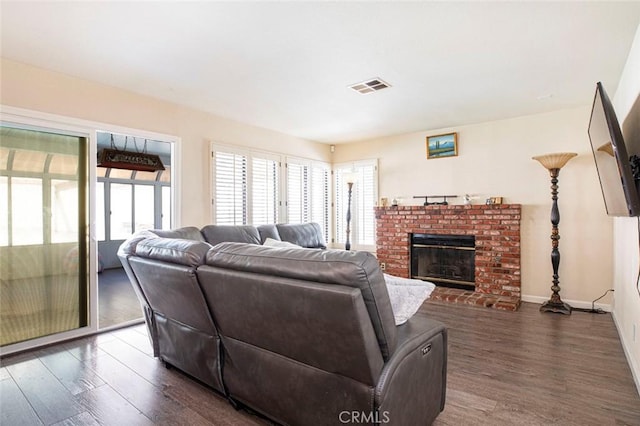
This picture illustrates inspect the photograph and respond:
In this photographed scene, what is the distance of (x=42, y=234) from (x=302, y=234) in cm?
301

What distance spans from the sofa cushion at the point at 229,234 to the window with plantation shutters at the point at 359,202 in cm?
225

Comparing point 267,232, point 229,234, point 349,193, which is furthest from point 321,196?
point 229,234

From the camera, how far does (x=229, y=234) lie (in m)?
4.08

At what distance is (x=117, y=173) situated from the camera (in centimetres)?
708

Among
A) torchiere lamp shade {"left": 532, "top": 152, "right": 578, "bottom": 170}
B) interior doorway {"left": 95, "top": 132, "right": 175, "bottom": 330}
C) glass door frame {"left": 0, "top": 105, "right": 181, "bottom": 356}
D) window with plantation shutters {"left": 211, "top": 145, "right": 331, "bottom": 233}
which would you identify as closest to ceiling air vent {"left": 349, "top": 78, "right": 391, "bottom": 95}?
window with plantation shutters {"left": 211, "top": 145, "right": 331, "bottom": 233}

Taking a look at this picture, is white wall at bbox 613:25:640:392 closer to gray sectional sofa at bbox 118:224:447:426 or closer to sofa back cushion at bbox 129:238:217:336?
gray sectional sofa at bbox 118:224:447:426

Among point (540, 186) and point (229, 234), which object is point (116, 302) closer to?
point (229, 234)

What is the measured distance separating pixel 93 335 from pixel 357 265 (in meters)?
3.39

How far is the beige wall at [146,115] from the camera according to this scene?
302cm

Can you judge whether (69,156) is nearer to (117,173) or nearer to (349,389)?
(349,389)

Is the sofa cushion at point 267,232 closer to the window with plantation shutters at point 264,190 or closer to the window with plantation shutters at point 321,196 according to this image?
the window with plantation shutters at point 264,190

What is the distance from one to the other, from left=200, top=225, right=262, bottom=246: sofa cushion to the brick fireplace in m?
2.51

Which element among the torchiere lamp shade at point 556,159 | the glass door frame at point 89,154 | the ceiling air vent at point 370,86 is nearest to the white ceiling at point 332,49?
the ceiling air vent at point 370,86

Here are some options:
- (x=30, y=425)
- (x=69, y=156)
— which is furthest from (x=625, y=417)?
(x=69, y=156)
